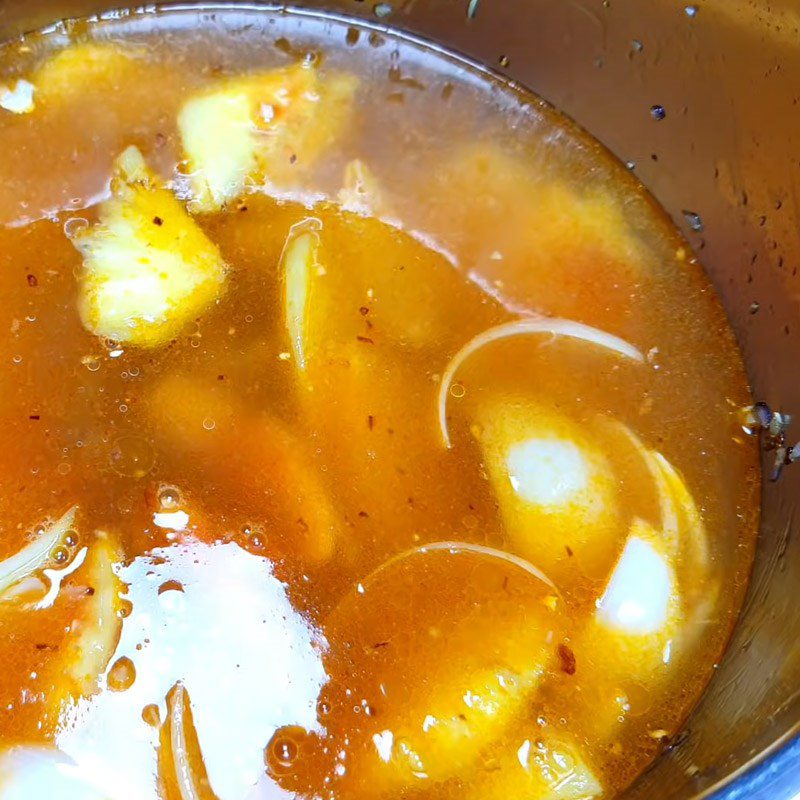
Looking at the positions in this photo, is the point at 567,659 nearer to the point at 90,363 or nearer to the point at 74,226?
the point at 90,363

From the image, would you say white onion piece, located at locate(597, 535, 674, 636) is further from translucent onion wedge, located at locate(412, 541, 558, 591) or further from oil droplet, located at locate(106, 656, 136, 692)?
oil droplet, located at locate(106, 656, 136, 692)

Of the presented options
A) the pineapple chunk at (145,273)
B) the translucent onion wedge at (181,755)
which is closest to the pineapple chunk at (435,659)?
the translucent onion wedge at (181,755)

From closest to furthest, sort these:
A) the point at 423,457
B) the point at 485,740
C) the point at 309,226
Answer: the point at 485,740
the point at 423,457
the point at 309,226

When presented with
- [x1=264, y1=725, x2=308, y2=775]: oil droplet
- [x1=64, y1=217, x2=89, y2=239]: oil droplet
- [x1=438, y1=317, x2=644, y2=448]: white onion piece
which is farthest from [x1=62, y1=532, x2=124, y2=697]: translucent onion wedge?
[x1=438, y1=317, x2=644, y2=448]: white onion piece

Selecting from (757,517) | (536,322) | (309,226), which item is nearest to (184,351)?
(309,226)

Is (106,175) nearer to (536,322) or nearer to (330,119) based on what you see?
(330,119)

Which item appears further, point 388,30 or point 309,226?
point 388,30
